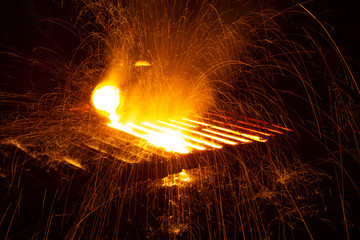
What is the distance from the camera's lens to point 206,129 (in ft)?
7.80

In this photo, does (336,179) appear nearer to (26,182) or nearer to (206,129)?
(206,129)

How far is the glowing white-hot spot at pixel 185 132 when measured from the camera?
6.31 feet

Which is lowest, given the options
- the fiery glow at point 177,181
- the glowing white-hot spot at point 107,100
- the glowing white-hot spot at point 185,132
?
the fiery glow at point 177,181

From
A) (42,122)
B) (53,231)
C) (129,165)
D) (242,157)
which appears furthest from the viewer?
(42,122)

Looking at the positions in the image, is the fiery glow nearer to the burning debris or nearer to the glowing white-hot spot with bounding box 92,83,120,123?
the burning debris

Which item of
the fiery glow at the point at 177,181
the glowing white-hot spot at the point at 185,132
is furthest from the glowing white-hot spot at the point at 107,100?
the fiery glow at the point at 177,181

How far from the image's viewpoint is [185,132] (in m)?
2.25

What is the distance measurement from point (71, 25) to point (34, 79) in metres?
0.95

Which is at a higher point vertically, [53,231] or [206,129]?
[206,129]

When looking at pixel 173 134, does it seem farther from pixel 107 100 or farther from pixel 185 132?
pixel 107 100

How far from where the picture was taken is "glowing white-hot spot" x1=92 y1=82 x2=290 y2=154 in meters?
1.92

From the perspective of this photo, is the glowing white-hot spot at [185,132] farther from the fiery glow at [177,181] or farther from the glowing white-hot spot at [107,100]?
the fiery glow at [177,181]

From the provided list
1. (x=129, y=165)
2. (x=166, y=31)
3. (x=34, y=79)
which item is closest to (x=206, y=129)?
(x=129, y=165)

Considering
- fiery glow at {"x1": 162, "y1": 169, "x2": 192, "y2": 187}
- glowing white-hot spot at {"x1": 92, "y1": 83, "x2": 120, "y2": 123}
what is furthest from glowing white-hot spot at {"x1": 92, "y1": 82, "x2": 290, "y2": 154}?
fiery glow at {"x1": 162, "y1": 169, "x2": 192, "y2": 187}
